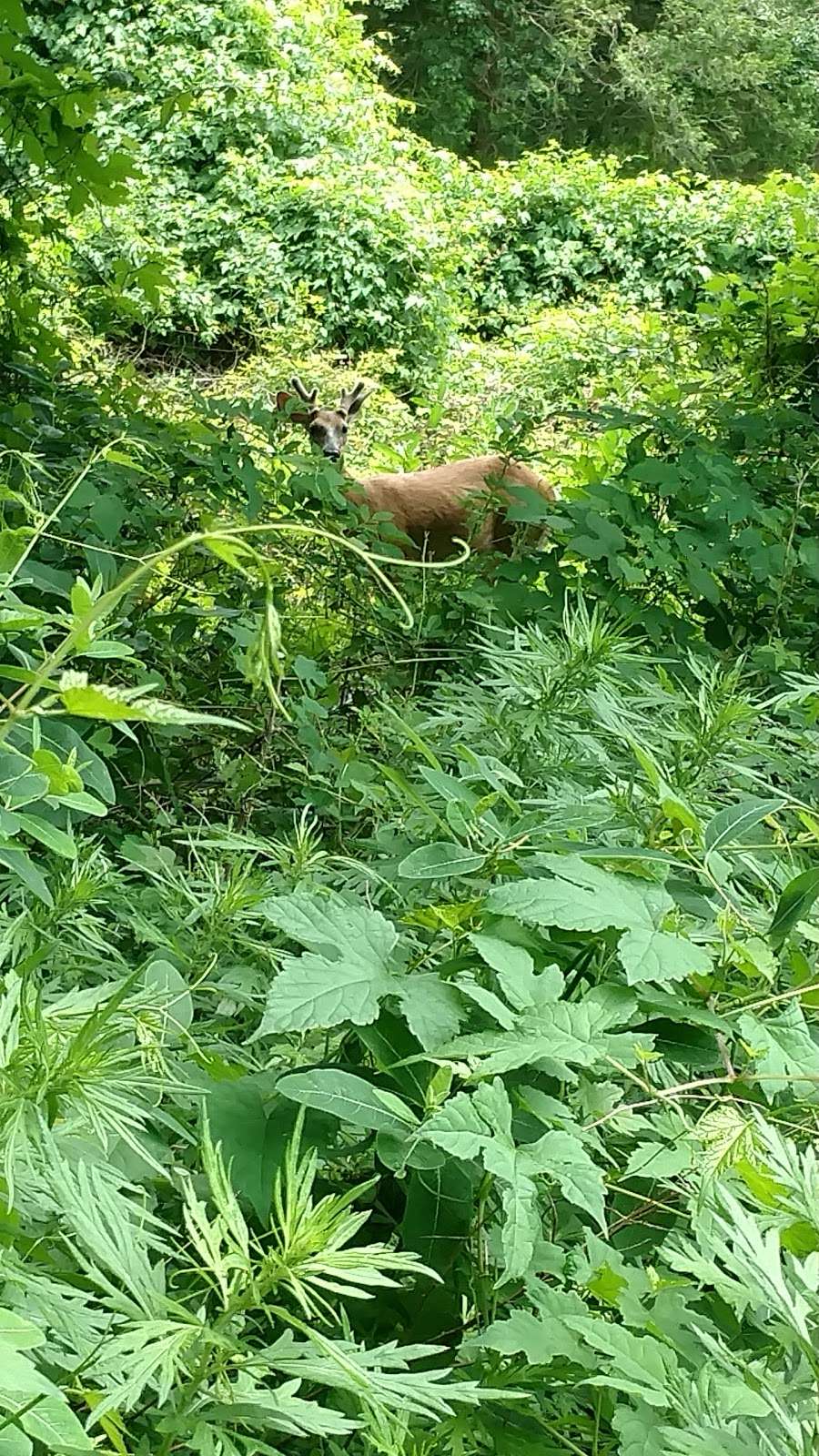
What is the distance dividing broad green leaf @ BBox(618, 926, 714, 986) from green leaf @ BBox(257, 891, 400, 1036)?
5.3 inches

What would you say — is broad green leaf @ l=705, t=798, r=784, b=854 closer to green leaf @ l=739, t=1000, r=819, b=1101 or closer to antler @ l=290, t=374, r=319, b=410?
green leaf @ l=739, t=1000, r=819, b=1101

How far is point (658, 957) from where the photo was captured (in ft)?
2.25

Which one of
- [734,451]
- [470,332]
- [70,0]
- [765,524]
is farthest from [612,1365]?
[70,0]

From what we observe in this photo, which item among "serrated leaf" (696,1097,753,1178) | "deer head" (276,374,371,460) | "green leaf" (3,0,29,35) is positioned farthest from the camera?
"deer head" (276,374,371,460)

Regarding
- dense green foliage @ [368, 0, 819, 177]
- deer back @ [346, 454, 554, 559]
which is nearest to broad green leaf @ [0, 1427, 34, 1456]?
deer back @ [346, 454, 554, 559]

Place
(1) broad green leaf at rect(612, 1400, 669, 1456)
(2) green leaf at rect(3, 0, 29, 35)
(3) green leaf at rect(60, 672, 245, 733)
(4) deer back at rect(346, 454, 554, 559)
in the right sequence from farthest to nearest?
(4) deer back at rect(346, 454, 554, 559), (2) green leaf at rect(3, 0, 29, 35), (1) broad green leaf at rect(612, 1400, 669, 1456), (3) green leaf at rect(60, 672, 245, 733)

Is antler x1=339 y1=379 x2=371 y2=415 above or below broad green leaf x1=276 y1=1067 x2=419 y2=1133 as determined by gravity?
below

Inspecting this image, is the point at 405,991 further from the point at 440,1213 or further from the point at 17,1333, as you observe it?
the point at 17,1333

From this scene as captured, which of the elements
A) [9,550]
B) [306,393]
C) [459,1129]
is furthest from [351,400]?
[459,1129]

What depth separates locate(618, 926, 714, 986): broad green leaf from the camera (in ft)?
2.20

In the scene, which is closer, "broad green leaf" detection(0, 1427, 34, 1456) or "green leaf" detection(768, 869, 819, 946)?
"broad green leaf" detection(0, 1427, 34, 1456)

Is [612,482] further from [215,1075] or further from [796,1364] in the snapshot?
[796,1364]

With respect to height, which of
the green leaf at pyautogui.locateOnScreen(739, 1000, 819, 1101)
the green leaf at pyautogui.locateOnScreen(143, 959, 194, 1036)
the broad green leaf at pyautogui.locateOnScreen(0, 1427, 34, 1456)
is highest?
the broad green leaf at pyautogui.locateOnScreen(0, 1427, 34, 1456)

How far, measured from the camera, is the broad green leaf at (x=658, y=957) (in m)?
0.67
